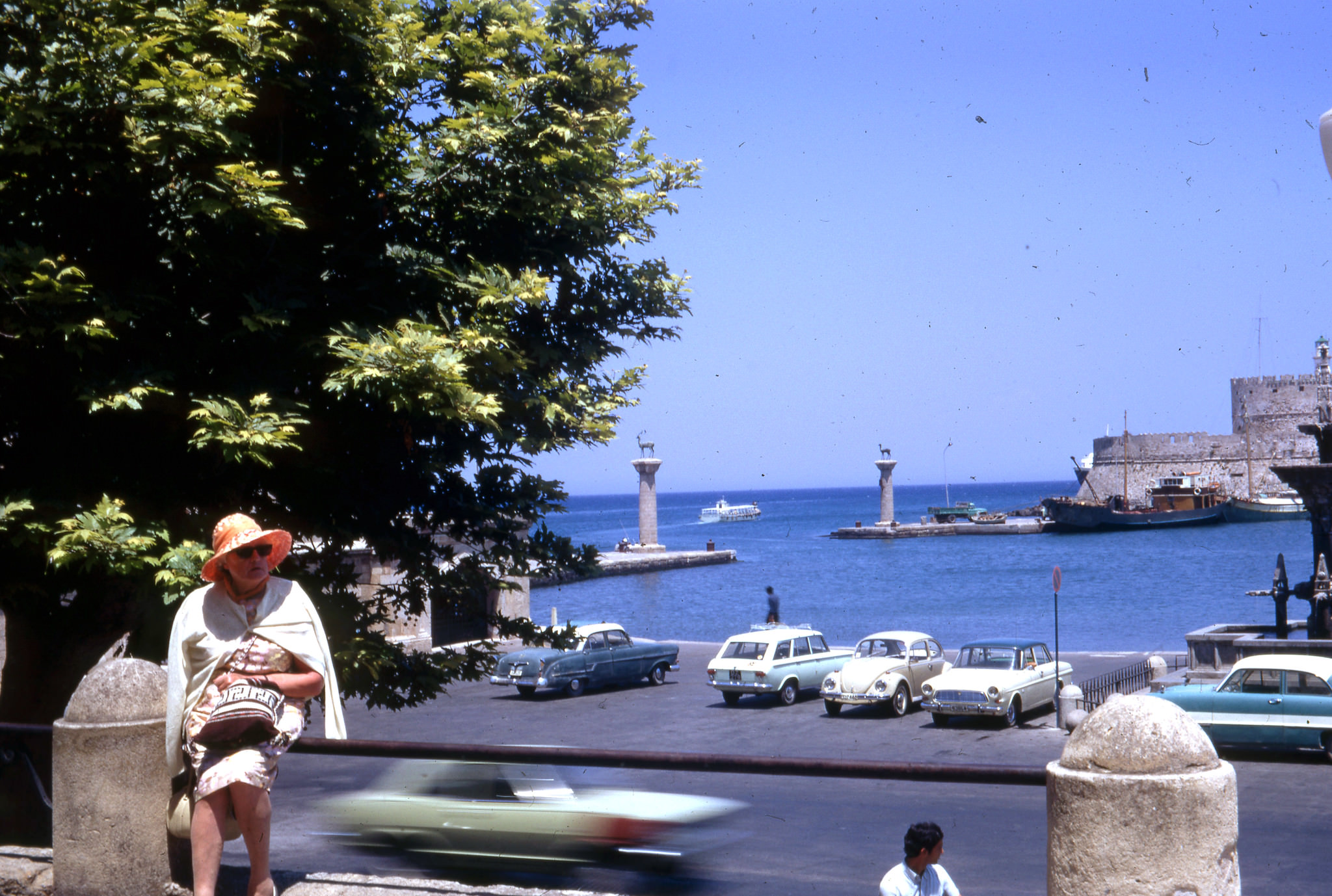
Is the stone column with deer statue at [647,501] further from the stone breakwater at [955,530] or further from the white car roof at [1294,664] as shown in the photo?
the white car roof at [1294,664]

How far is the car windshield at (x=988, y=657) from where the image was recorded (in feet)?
80.0

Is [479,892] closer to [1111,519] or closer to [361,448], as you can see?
[361,448]

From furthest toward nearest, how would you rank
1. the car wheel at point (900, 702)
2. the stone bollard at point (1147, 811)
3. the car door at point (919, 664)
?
1. the car door at point (919, 664)
2. the car wheel at point (900, 702)
3. the stone bollard at point (1147, 811)

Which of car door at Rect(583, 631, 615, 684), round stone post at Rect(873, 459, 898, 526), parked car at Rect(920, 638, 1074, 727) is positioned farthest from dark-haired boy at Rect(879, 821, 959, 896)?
round stone post at Rect(873, 459, 898, 526)

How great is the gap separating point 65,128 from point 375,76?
2.51 metres

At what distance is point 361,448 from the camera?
30.0 feet

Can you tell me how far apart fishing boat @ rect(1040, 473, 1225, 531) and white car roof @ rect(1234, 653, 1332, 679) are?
121469 millimetres

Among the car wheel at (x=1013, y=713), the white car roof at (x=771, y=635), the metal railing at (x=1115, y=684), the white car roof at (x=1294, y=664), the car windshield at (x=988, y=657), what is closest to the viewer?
the white car roof at (x=1294, y=664)

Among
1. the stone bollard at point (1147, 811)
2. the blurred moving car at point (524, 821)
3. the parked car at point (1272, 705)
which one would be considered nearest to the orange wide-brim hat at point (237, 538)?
the stone bollard at point (1147, 811)

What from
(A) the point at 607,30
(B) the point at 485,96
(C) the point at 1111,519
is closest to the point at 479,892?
(B) the point at 485,96

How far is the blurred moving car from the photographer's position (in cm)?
895

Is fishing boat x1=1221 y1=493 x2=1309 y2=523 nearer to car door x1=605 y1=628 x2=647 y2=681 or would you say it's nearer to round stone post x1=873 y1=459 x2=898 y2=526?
round stone post x1=873 y1=459 x2=898 y2=526

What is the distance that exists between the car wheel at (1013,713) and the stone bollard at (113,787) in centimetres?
2068

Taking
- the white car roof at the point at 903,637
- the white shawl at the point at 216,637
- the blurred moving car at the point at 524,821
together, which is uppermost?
the white shawl at the point at 216,637
